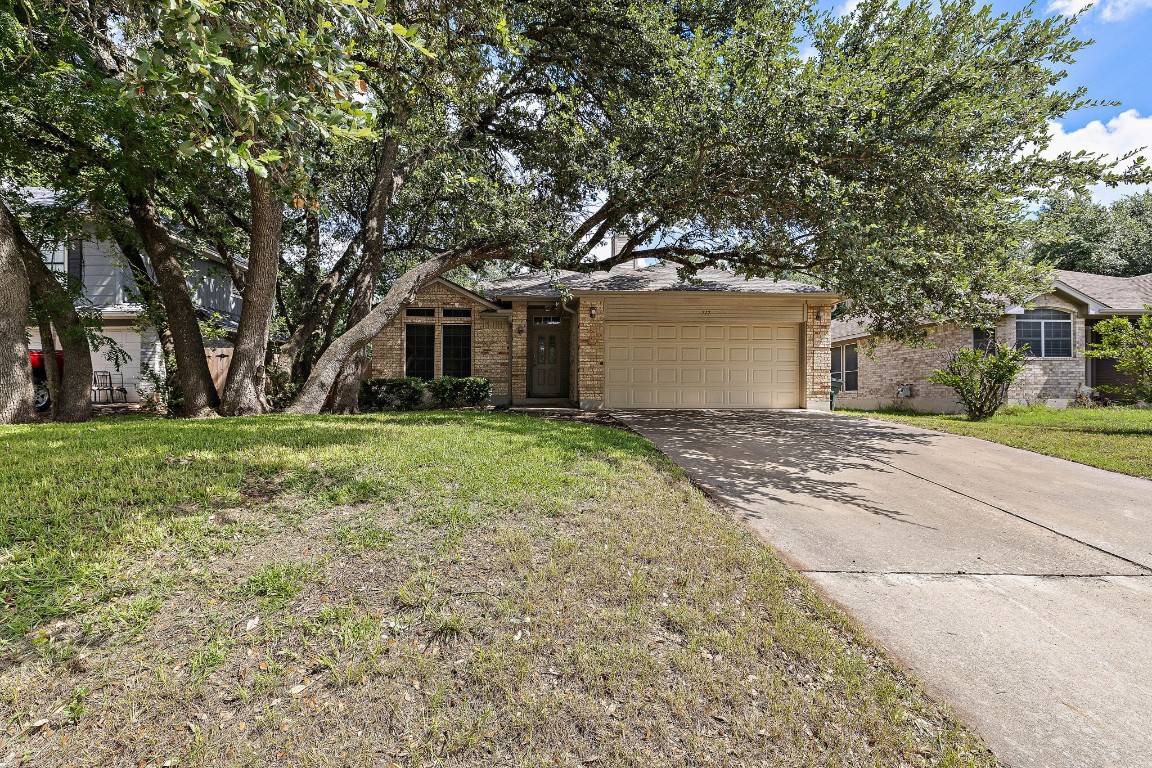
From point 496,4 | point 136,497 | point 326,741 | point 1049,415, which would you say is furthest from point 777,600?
point 1049,415

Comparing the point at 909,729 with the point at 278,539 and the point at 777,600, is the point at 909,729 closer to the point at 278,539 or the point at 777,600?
the point at 777,600

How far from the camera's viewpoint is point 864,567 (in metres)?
3.49

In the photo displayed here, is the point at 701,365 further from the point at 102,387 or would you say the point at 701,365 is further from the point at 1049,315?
the point at 102,387

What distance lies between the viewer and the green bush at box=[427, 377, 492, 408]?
12380 millimetres

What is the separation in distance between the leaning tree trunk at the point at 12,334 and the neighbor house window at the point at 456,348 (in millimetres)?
8226

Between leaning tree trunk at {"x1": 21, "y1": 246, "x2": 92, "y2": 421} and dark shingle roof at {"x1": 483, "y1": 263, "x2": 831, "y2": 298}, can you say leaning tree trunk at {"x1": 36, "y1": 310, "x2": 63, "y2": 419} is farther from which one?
dark shingle roof at {"x1": 483, "y1": 263, "x2": 831, "y2": 298}

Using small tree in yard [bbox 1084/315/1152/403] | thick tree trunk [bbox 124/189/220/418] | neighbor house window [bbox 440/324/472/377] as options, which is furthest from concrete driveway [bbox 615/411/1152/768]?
neighbor house window [bbox 440/324/472/377]

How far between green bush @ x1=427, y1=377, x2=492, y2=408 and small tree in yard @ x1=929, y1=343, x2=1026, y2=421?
37.1ft

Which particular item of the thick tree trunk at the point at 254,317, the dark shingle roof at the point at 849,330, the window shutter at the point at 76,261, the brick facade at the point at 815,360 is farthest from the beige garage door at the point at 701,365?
the window shutter at the point at 76,261

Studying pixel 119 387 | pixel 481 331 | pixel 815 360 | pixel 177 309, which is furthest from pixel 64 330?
pixel 815 360

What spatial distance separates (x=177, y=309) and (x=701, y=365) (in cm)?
1105

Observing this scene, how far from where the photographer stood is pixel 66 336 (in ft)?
26.2

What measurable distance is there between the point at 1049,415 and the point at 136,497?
56.5 feet

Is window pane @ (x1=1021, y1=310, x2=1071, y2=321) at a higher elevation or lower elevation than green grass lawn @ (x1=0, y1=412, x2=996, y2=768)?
higher
